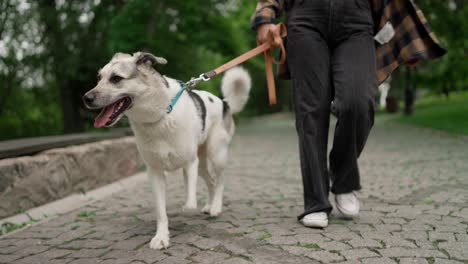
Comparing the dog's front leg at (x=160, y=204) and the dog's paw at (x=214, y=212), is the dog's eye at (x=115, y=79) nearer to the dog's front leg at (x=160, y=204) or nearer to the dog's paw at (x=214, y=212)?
the dog's front leg at (x=160, y=204)

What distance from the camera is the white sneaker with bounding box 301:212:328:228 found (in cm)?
340

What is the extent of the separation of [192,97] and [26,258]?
5.63 feet

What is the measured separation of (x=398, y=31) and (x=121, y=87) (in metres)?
2.25

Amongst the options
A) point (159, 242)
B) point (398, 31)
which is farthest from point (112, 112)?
point (398, 31)

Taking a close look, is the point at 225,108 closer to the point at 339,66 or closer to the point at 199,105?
the point at 199,105

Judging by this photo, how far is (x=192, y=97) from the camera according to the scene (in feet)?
12.3

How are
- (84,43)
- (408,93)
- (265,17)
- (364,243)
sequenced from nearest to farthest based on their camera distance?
(364,243), (265,17), (84,43), (408,93)

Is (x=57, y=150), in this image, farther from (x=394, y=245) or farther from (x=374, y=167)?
(x=374, y=167)

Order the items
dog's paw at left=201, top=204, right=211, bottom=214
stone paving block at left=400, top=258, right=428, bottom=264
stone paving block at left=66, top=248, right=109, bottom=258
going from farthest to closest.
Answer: dog's paw at left=201, top=204, right=211, bottom=214
stone paving block at left=66, top=248, right=109, bottom=258
stone paving block at left=400, top=258, right=428, bottom=264

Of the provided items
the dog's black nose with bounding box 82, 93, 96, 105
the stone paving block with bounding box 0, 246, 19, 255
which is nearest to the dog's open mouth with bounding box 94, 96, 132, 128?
the dog's black nose with bounding box 82, 93, 96, 105

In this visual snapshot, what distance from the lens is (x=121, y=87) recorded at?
10.3 feet

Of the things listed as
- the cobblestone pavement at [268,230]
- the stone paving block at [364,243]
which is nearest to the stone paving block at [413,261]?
the cobblestone pavement at [268,230]

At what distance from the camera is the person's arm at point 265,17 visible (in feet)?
12.0

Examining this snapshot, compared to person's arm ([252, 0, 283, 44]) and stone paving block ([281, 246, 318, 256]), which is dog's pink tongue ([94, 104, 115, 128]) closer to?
person's arm ([252, 0, 283, 44])
